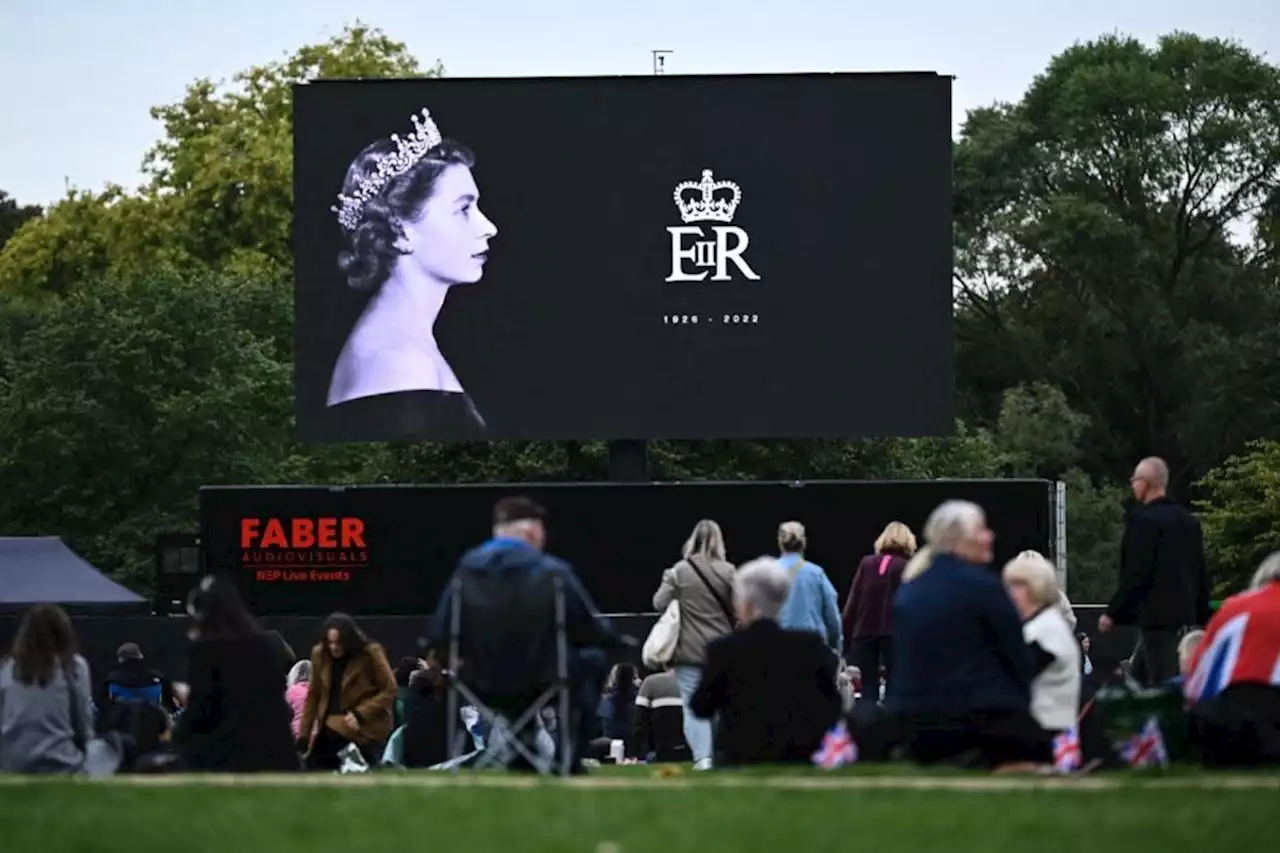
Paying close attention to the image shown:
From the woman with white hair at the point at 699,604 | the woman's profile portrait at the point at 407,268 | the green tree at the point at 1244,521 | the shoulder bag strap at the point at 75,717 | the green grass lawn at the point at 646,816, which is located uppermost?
the woman's profile portrait at the point at 407,268

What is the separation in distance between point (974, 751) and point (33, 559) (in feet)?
58.1

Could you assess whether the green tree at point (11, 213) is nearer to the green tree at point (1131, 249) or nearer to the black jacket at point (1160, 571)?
the green tree at point (1131, 249)

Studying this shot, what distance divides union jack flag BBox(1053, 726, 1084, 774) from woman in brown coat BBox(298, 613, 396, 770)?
15.1 ft

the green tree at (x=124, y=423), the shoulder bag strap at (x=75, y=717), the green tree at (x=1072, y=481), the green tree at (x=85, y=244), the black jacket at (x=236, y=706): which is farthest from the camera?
the green tree at (x=1072, y=481)

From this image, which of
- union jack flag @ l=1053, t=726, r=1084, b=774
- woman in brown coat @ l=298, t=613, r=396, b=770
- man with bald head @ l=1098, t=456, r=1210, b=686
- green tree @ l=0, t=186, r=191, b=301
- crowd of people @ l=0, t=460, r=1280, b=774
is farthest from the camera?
green tree @ l=0, t=186, r=191, b=301

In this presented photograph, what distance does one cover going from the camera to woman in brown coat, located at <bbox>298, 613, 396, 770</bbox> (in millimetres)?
14781

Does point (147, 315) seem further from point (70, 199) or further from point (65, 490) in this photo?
point (70, 199)

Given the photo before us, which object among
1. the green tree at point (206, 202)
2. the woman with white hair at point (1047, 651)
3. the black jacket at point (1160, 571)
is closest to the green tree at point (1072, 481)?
the green tree at point (206, 202)

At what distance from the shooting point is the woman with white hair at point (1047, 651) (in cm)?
1132

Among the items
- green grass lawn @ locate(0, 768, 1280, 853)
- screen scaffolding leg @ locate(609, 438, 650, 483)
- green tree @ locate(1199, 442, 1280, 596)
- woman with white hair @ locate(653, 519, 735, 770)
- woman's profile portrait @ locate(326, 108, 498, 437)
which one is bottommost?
green tree @ locate(1199, 442, 1280, 596)

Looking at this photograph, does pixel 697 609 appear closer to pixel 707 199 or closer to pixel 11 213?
pixel 707 199

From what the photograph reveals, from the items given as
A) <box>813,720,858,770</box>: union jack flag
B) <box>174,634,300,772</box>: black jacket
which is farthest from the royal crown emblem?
<box>813,720,858,770</box>: union jack flag

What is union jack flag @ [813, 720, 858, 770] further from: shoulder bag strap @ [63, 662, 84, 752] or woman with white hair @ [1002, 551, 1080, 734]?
shoulder bag strap @ [63, 662, 84, 752]

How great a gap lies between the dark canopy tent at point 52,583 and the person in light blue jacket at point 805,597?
12.3 metres
